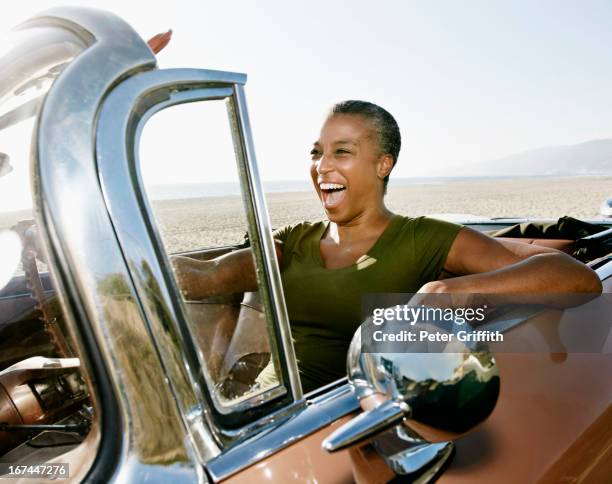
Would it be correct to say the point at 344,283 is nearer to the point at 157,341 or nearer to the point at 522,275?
the point at 522,275

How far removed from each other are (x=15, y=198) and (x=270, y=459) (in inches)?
25.0

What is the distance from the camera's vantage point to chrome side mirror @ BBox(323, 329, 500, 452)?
29.9 inches

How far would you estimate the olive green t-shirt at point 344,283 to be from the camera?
5.50 ft

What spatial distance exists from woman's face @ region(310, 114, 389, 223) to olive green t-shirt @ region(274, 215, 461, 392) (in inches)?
7.4

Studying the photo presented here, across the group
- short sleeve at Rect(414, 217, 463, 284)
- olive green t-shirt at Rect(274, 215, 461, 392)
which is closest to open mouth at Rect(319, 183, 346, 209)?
olive green t-shirt at Rect(274, 215, 461, 392)

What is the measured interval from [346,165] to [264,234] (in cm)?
125

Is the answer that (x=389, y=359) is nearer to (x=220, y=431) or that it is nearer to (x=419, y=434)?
(x=419, y=434)

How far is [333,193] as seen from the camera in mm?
2148

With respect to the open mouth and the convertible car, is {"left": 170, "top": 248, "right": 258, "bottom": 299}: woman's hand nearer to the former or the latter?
the convertible car

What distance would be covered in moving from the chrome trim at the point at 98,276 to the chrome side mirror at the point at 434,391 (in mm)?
294

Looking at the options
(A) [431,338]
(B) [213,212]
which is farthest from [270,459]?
(B) [213,212]

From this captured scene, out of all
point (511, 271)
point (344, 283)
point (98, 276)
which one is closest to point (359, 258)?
point (344, 283)

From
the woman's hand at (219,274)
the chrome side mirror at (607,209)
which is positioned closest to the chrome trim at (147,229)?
the woman's hand at (219,274)

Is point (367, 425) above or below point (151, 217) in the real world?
below
